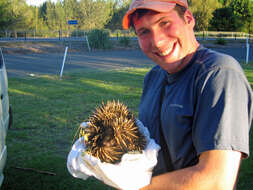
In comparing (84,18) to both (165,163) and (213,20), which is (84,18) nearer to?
(213,20)

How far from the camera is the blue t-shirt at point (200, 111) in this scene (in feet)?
5.41

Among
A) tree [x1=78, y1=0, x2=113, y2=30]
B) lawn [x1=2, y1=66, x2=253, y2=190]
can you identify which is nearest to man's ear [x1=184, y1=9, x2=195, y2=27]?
lawn [x1=2, y1=66, x2=253, y2=190]

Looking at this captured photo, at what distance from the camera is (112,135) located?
1.94 metres

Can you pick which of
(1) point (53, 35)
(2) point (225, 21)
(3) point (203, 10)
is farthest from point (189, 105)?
(2) point (225, 21)

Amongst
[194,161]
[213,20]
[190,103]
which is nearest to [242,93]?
[190,103]

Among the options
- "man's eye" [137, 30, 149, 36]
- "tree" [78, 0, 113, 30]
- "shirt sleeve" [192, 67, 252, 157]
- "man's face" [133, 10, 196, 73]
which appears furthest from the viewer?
"tree" [78, 0, 113, 30]

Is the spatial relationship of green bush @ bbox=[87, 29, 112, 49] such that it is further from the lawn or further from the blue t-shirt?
the blue t-shirt

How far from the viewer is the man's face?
207cm

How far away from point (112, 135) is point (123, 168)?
0.78ft

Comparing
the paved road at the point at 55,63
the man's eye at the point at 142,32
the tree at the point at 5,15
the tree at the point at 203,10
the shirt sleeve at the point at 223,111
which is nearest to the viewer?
the shirt sleeve at the point at 223,111

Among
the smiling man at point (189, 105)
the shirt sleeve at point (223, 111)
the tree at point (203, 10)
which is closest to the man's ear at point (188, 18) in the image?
the smiling man at point (189, 105)

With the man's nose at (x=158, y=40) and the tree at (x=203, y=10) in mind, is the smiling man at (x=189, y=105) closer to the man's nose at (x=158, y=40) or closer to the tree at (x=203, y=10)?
the man's nose at (x=158, y=40)

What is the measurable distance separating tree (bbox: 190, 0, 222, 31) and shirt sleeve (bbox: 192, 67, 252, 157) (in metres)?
57.0

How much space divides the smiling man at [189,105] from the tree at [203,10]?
5664cm
